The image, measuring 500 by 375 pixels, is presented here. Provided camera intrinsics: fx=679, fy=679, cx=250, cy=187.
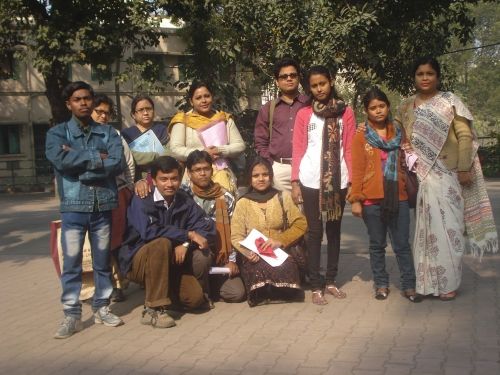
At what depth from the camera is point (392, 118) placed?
19.5 feet

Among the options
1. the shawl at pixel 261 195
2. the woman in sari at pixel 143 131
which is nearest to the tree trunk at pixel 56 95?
the woman in sari at pixel 143 131

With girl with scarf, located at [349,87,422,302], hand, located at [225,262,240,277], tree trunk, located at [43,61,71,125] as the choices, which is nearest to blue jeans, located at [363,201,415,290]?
girl with scarf, located at [349,87,422,302]

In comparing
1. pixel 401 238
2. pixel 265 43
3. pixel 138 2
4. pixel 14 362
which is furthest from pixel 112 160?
pixel 138 2

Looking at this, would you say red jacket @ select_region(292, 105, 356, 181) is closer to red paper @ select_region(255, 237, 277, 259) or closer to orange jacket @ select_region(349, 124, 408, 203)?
orange jacket @ select_region(349, 124, 408, 203)

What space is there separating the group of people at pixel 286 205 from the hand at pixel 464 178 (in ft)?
0.03

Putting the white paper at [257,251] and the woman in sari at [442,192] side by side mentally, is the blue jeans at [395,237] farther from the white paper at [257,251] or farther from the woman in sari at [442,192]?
the white paper at [257,251]

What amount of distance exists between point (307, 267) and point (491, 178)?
68.6 feet

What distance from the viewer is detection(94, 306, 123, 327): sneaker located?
5.32m

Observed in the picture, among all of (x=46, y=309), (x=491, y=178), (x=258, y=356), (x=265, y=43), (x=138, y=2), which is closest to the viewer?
(x=258, y=356)

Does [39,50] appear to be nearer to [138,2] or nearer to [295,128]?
[138,2]

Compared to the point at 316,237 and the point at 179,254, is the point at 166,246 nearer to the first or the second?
the point at 179,254

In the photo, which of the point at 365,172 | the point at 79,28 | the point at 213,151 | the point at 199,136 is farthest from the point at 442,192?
the point at 79,28

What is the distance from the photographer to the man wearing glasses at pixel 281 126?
605 centimetres

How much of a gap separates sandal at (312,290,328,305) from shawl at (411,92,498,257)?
1271mm
